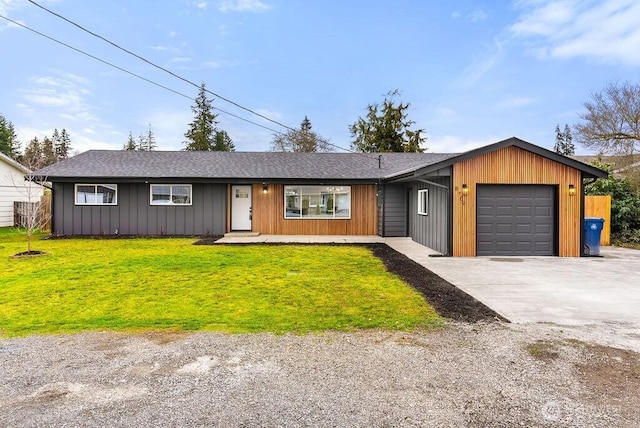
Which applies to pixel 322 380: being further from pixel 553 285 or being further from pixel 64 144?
pixel 64 144

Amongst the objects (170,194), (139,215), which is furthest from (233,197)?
(139,215)

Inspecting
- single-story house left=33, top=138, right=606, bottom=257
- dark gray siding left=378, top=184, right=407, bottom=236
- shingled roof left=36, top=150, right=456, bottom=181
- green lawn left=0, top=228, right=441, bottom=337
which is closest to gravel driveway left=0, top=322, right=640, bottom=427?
green lawn left=0, top=228, right=441, bottom=337

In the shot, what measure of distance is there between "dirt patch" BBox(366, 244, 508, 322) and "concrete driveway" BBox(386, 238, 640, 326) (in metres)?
0.18

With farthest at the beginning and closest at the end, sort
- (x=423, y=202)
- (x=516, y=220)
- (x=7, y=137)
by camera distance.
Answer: (x=7, y=137), (x=423, y=202), (x=516, y=220)

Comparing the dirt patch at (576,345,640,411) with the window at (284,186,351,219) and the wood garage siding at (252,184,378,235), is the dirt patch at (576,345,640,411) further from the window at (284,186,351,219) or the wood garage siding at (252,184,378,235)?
the window at (284,186,351,219)

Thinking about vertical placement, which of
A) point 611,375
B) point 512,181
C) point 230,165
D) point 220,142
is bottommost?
point 611,375

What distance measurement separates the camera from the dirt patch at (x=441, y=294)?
436 cm

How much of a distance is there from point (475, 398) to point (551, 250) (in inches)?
326

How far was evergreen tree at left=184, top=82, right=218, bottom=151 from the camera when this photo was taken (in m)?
37.6

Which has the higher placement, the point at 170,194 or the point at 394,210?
the point at 170,194

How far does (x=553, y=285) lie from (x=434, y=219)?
4.45m

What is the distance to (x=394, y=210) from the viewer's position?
13.4 meters

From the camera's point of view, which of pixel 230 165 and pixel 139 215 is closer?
pixel 139 215

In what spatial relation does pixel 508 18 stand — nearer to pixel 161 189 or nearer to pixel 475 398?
pixel 161 189
